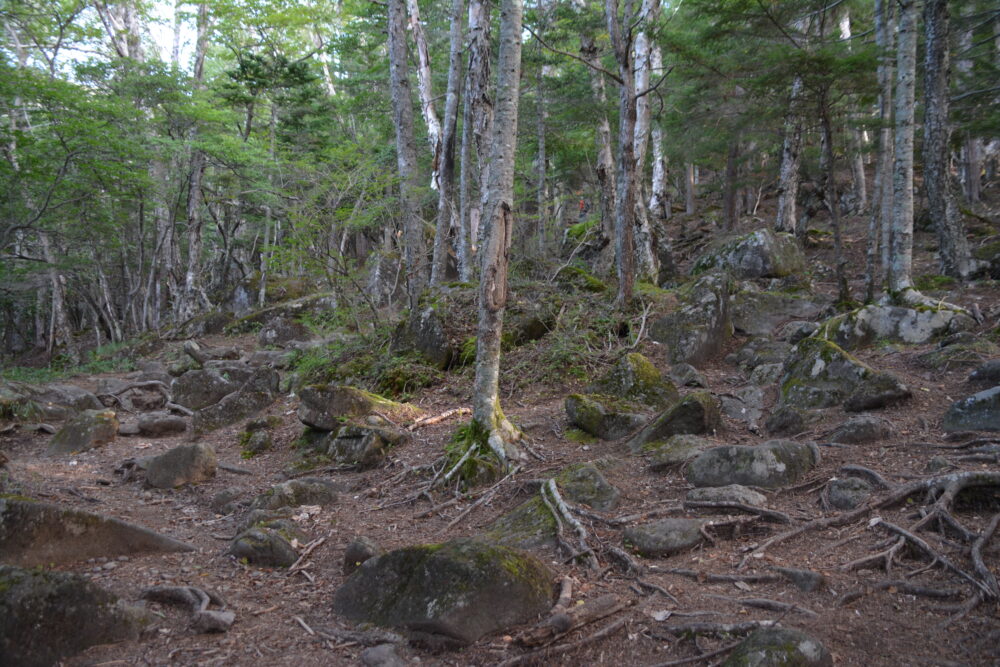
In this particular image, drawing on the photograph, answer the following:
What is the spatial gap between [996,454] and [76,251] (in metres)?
23.8

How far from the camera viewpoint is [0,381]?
10.6 metres

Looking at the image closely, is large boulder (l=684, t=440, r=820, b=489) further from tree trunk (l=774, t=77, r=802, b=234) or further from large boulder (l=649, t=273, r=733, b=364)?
tree trunk (l=774, t=77, r=802, b=234)

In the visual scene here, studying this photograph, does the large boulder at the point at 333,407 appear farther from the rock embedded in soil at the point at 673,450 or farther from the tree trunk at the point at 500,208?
the rock embedded in soil at the point at 673,450

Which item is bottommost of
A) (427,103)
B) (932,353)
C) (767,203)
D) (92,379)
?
(92,379)

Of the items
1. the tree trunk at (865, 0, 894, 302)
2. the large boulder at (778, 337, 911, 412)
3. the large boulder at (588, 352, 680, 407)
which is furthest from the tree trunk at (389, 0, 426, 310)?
the tree trunk at (865, 0, 894, 302)

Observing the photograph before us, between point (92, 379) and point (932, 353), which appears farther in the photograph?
point (92, 379)

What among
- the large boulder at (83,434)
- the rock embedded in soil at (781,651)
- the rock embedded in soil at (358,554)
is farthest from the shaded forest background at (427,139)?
the rock embedded in soil at (781,651)

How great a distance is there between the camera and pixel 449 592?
133 inches

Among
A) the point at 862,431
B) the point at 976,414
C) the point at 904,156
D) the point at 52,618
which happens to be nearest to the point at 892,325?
the point at 904,156

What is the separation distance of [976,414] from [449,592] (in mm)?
4618

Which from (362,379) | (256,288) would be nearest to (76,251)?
(256,288)

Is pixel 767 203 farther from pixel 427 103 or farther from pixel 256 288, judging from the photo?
pixel 256 288

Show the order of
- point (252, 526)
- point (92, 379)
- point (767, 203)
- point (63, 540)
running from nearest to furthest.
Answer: point (63, 540), point (252, 526), point (92, 379), point (767, 203)

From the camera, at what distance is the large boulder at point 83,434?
816 cm
